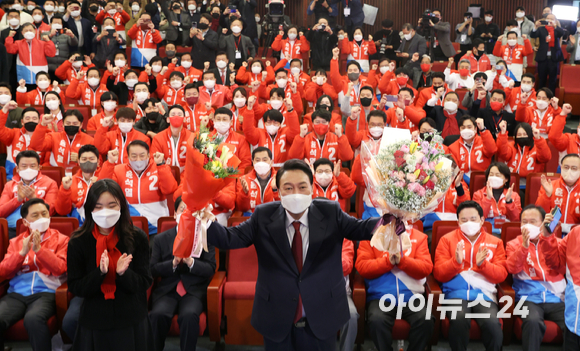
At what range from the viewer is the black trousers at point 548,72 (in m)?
9.53

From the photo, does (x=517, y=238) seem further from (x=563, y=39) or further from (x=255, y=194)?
(x=563, y=39)

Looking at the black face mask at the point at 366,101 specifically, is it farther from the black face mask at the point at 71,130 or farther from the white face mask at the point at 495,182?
the black face mask at the point at 71,130

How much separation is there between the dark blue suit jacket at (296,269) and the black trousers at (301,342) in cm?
4

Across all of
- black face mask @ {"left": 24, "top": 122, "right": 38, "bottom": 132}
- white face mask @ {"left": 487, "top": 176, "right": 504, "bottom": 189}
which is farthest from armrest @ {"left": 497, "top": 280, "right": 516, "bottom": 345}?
black face mask @ {"left": 24, "top": 122, "right": 38, "bottom": 132}

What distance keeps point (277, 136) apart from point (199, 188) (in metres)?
3.74

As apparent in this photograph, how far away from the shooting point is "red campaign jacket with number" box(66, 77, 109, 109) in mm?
7645

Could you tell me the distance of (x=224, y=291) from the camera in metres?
3.80

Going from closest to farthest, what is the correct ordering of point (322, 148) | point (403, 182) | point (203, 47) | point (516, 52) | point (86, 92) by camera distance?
point (403, 182), point (322, 148), point (86, 92), point (203, 47), point (516, 52)

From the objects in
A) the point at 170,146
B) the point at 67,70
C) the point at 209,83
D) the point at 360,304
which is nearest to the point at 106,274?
the point at 360,304

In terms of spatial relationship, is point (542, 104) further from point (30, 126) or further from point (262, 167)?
point (30, 126)

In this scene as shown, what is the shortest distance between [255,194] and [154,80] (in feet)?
13.0

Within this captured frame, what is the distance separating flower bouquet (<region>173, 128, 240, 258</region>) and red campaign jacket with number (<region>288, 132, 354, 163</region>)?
3.11m

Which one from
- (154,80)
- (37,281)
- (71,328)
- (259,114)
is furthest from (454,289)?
(154,80)

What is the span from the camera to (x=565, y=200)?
4574 mm
